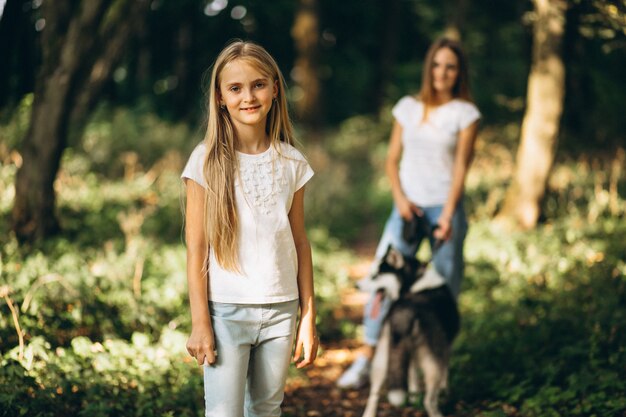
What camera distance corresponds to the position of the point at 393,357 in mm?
3588

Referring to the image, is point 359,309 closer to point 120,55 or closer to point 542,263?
point 542,263

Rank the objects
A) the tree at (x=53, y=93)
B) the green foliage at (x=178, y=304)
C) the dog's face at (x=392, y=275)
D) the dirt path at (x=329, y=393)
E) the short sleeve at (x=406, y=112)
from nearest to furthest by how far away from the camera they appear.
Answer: the green foliage at (x=178, y=304) < the dog's face at (x=392, y=275) < the dirt path at (x=329, y=393) < the short sleeve at (x=406, y=112) < the tree at (x=53, y=93)

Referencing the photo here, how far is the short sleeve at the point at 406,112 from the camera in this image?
4.30 meters

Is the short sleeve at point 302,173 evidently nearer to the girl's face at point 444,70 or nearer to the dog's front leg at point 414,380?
the dog's front leg at point 414,380

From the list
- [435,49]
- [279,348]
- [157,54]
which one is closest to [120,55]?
[435,49]

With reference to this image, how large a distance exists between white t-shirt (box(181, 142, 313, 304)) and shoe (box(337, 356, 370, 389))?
2.18m

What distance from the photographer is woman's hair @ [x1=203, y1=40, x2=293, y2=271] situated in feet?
7.73

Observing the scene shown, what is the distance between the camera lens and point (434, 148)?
419 cm

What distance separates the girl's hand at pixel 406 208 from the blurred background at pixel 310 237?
1264mm

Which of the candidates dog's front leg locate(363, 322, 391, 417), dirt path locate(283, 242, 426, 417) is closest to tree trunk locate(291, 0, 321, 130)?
dirt path locate(283, 242, 426, 417)

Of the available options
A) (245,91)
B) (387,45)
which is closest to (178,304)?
(245,91)

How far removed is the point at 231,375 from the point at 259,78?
1269mm

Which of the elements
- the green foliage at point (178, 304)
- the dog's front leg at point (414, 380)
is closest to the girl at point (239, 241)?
the green foliage at point (178, 304)

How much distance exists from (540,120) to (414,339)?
469 centimetres
